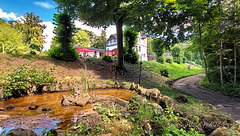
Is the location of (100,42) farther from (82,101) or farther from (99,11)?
(82,101)

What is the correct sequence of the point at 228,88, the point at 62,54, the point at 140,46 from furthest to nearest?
the point at 140,46 < the point at 62,54 < the point at 228,88

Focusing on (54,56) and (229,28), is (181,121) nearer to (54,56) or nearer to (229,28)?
(229,28)

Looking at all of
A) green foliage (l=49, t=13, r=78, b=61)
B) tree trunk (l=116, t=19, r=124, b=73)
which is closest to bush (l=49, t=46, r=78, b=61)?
green foliage (l=49, t=13, r=78, b=61)

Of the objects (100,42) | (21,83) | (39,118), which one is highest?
(100,42)

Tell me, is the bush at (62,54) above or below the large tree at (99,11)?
below

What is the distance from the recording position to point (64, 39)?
11.7 meters

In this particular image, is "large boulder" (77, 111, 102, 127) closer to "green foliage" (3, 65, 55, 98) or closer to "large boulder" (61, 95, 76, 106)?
"large boulder" (61, 95, 76, 106)

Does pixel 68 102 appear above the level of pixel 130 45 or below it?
below

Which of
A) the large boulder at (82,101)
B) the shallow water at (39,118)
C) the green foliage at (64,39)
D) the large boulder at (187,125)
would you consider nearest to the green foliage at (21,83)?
the shallow water at (39,118)

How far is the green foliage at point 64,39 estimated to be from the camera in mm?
11242

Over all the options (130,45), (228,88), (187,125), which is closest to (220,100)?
(228,88)

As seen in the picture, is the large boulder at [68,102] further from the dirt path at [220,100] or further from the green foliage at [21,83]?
the dirt path at [220,100]

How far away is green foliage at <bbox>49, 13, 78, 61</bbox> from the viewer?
1124 centimetres

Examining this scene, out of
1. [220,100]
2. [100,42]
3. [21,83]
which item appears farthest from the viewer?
[100,42]
